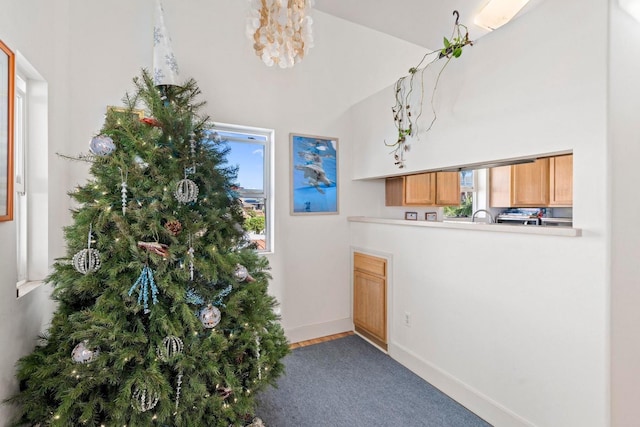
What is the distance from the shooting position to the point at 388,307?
2.84 m

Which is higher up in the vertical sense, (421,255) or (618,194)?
(618,194)

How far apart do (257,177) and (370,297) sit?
1678 millimetres

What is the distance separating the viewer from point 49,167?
183 centimetres

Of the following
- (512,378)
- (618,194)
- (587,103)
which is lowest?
(512,378)

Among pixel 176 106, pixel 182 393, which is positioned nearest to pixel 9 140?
pixel 176 106

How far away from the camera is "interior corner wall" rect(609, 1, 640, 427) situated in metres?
1.42

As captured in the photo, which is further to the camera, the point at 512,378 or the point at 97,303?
the point at 512,378

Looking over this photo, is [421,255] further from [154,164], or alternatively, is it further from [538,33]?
[154,164]

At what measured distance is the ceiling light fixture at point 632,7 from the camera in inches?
56.1

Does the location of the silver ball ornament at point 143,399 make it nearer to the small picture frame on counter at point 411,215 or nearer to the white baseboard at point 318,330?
the white baseboard at point 318,330

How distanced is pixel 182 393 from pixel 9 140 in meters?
1.38

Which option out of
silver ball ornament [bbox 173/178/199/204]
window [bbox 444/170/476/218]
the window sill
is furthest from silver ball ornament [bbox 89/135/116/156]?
window [bbox 444/170/476/218]

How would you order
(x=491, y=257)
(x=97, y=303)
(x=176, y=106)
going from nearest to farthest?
(x=97, y=303) → (x=176, y=106) → (x=491, y=257)

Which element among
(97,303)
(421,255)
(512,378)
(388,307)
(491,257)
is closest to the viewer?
(97,303)
